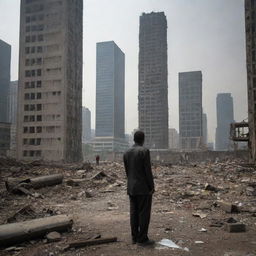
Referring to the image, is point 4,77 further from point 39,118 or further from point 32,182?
point 32,182

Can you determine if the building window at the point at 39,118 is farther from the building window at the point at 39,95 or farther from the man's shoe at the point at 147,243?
the man's shoe at the point at 147,243

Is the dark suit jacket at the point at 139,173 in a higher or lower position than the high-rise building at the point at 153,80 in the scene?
lower

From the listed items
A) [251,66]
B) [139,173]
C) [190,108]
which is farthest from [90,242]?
[190,108]

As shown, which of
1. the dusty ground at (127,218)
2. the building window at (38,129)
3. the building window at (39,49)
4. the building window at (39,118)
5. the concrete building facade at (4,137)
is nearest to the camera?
the dusty ground at (127,218)

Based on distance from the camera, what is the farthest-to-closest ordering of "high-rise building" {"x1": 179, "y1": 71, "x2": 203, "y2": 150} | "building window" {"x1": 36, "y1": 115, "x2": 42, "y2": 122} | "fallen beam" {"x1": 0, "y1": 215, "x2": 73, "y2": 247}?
"high-rise building" {"x1": 179, "y1": 71, "x2": 203, "y2": 150}
"building window" {"x1": 36, "y1": 115, "x2": 42, "y2": 122}
"fallen beam" {"x1": 0, "y1": 215, "x2": 73, "y2": 247}

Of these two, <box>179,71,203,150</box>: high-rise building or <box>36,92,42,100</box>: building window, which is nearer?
<box>36,92,42,100</box>: building window

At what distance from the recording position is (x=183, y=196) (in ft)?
31.0

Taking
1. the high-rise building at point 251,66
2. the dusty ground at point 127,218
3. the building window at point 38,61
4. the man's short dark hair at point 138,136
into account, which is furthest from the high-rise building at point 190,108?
the man's short dark hair at point 138,136

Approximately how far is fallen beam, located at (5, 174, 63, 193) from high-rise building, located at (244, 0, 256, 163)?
2011cm

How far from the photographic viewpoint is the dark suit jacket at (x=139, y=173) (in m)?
4.36

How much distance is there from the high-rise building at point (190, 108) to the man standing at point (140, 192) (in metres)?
118

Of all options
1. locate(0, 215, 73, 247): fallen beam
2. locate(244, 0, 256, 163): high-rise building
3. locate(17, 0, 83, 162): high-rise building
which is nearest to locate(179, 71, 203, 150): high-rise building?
locate(17, 0, 83, 162): high-rise building

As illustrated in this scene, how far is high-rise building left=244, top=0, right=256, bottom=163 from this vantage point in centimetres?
2581

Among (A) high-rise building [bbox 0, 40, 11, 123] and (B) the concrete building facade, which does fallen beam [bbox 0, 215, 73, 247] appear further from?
(A) high-rise building [bbox 0, 40, 11, 123]
